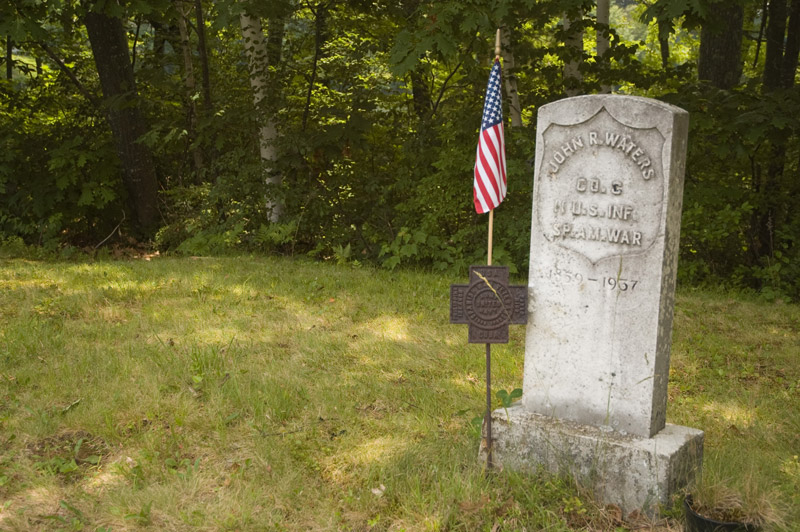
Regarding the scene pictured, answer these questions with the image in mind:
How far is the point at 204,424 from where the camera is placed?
14.9 ft

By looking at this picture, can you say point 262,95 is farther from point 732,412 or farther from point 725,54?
point 732,412

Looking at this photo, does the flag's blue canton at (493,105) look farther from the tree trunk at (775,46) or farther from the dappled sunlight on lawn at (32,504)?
the tree trunk at (775,46)

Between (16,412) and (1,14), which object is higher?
(1,14)

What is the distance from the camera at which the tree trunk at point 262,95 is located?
420 inches

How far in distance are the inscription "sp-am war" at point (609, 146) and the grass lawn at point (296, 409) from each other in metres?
1.61

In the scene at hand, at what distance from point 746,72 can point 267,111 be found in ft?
35.9

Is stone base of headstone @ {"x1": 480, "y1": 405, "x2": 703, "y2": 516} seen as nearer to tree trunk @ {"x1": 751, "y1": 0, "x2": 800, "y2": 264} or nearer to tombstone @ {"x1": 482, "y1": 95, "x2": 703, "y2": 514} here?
tombstone @ {"x1": 482, "y1": 95, "x2": 703, "y2": 514}

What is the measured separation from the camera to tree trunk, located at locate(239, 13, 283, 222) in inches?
420

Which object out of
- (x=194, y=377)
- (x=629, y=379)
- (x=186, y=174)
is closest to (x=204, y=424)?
(x=194, y=377)

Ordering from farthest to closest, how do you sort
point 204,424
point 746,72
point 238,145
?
point 746,72 < point 238,145 < point 204,424

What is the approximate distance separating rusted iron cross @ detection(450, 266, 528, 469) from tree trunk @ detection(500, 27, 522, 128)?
255 inches

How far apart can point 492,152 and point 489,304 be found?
2.82ft

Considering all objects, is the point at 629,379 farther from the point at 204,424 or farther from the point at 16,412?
the point at 16,412

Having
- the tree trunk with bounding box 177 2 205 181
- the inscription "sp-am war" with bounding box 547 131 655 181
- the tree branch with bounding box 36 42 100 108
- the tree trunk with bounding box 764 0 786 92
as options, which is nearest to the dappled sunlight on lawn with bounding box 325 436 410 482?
the inscription "sp-am war" with bounding box 547 131 655 181
